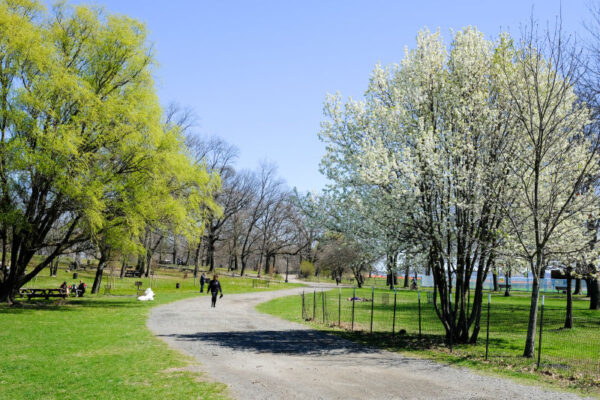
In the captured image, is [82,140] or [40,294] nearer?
[82,140]

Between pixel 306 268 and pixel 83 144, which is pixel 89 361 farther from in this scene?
pixel 306 268

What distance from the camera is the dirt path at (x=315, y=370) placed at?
340 inches

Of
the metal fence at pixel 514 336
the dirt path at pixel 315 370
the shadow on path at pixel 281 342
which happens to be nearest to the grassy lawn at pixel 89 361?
the dirt path at pixel 315 370

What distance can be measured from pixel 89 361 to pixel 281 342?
6024 mm

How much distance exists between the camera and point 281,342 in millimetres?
14648

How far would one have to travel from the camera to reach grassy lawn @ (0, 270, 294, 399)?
8.32 m

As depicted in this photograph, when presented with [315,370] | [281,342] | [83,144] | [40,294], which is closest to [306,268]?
[40,294]

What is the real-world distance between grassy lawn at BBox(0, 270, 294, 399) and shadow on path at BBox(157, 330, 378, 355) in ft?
6.29

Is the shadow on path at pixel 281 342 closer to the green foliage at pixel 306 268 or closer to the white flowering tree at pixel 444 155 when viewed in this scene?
the white flowering tree at pixel 444 155

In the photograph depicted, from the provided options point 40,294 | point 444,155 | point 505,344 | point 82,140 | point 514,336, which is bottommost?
point 40,294

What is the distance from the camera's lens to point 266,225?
7419 centimetres

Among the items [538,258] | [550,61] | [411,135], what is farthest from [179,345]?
[550,61]

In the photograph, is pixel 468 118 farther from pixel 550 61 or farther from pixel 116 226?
pixel 116 226

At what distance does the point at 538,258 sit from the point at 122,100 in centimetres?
2121
